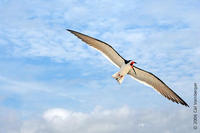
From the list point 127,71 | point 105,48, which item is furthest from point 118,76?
point 105,48

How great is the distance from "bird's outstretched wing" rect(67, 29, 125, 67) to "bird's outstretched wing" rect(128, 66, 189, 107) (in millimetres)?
1451

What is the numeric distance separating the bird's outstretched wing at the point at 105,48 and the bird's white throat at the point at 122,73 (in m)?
0.53

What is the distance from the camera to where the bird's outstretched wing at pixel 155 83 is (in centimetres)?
2856

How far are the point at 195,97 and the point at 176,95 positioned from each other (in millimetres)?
32418

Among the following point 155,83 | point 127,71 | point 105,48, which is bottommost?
point 155,83

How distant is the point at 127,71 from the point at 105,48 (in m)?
2.42

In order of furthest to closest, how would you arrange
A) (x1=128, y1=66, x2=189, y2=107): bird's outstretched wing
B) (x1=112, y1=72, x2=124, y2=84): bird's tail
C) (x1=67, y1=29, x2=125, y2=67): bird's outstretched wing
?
(x1=128, y1=66, x2=189, y2=107): bird's outstretched wing, (x1=112, y1=72, x2=124, y2=84): bird's tail, (x1=67, y1=29, x2=125, y2=67): bird's outstretched wing

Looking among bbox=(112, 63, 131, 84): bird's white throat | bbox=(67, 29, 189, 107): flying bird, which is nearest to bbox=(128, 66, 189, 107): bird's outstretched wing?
bbox=(67, 29, 189, 107): flying bird

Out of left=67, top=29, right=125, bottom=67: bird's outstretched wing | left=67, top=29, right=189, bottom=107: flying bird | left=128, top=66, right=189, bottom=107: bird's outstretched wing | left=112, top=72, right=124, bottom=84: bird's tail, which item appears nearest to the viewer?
left=67, top=29, right=125, bottom=67: bird's outstretched wing

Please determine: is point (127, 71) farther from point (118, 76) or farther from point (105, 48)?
point (105, 48)

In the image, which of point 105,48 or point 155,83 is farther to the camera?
point 155,83

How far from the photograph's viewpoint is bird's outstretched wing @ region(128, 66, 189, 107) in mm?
28564

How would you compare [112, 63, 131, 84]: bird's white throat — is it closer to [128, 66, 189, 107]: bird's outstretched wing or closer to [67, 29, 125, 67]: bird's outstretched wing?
[67, 29, 125, 67]: bird's outstretched wing

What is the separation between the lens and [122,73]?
28.1 m
